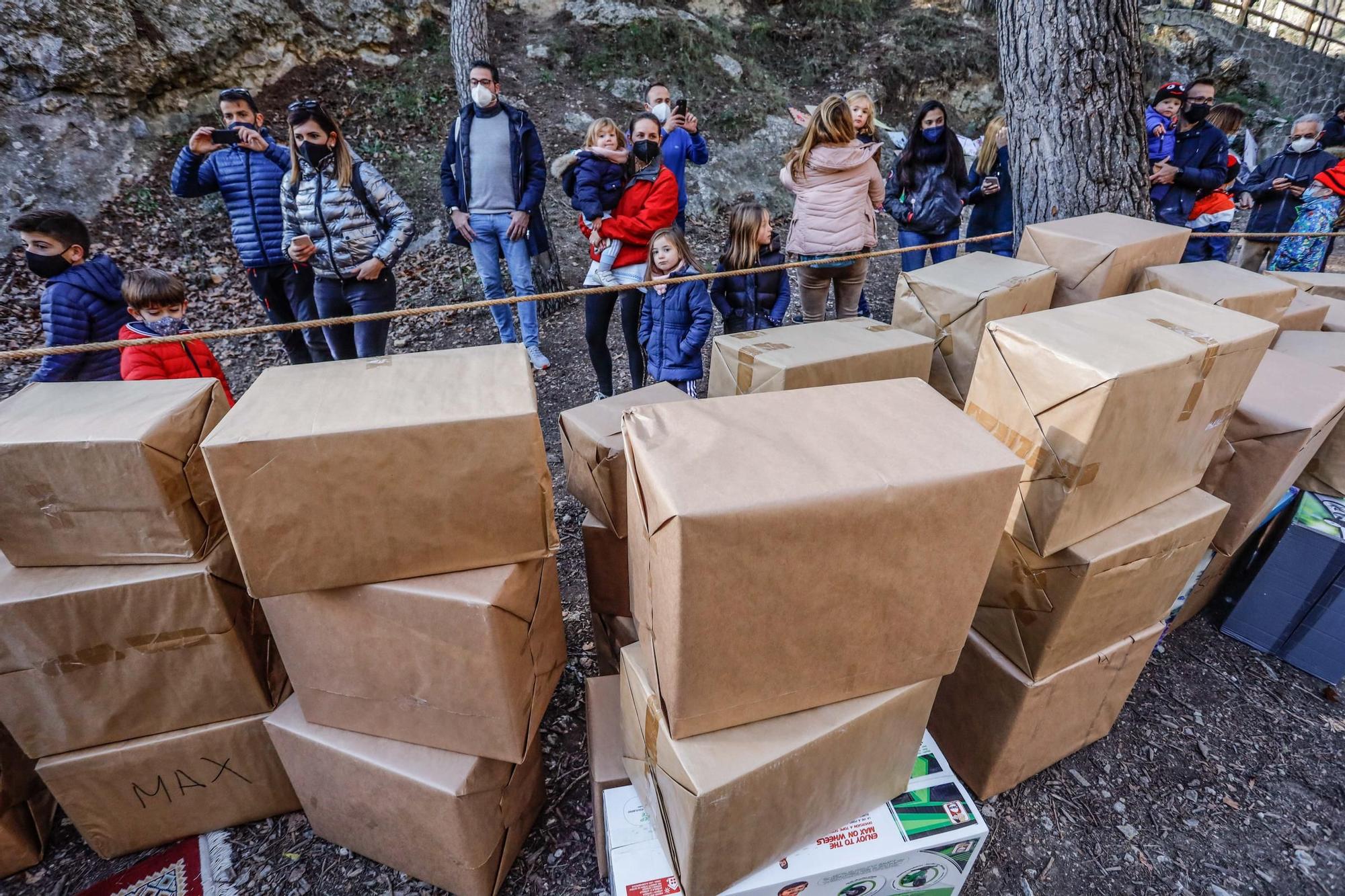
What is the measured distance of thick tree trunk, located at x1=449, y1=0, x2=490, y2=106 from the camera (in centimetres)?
500

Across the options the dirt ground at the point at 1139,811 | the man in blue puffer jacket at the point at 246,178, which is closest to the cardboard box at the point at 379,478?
the dirt ground at the point at 1139,811

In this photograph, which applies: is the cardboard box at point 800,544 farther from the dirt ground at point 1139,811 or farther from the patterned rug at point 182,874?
the patterned rug at point 182,874

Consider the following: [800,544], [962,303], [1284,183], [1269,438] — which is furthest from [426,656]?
[1284,183]

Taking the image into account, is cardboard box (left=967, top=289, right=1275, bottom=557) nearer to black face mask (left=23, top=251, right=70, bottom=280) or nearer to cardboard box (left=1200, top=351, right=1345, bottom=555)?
cardboard box (left=1200, top=351, right=1345, bottom=555)

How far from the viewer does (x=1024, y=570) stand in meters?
1.58

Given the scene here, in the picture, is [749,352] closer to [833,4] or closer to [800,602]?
[800,602]

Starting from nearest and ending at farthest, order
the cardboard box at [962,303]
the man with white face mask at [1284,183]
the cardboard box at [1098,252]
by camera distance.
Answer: the cardboard box at [962,303] → the cardboard box at [1098,252] → the man with white face mask at [1284,183]

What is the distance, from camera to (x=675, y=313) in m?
2.97

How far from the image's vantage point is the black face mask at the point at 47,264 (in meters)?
2.39

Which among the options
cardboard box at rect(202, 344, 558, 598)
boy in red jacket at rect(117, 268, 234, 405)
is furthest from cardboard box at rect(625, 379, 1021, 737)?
boy in red jacket at rect(117, 268, 234, 405)

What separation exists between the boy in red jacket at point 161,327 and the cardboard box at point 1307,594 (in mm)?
3770

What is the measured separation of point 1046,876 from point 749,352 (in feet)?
5.40

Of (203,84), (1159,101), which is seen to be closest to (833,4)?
(1159,101)

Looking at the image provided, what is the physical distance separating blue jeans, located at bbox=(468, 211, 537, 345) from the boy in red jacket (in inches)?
71.1
